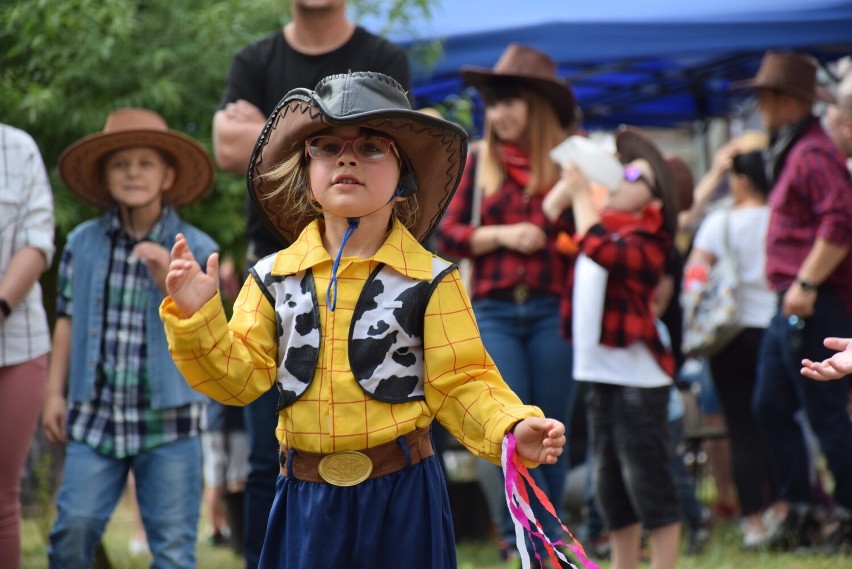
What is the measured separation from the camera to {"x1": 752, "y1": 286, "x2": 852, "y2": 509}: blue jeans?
5508 millimetres

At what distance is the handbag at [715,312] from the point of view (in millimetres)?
6535

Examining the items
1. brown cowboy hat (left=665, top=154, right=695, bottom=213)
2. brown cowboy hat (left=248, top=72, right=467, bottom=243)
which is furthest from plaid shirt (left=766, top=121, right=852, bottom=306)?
brown cowboy hat (left=248, top=72, right=467, bottom=243)

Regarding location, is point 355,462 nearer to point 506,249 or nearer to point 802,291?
point 506,249

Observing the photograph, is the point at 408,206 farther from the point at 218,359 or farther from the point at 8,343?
the point at 8,343

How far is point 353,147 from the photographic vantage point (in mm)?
2900

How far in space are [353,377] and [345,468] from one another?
226mm

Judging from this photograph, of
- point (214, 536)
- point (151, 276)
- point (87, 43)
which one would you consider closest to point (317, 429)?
point (151, 276)

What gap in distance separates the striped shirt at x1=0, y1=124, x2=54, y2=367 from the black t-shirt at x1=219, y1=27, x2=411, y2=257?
0.73 m

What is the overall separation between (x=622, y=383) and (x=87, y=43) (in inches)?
120

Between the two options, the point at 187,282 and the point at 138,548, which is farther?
the point at 138,548

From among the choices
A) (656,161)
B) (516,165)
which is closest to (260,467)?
(516,165)

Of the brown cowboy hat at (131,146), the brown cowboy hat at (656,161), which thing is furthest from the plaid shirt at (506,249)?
the brown cowboy hat at (131,146)

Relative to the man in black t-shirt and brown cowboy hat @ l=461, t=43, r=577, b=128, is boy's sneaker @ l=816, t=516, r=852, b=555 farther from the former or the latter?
the man in black t-shirt

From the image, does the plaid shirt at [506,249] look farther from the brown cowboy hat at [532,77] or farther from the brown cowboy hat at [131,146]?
the brown cowboy hat at [131,146]
